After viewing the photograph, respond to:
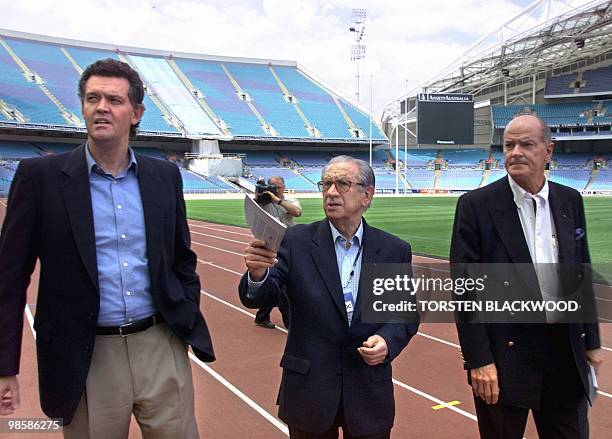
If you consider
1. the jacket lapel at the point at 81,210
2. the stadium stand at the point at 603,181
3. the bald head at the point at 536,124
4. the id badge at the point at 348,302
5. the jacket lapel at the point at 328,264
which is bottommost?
the stadium stand at the point at 603,181

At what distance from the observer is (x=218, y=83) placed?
58.8m

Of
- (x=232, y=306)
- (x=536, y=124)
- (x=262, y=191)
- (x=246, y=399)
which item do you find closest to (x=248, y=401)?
(x=246, y=399)

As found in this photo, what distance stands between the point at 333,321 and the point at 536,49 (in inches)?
1938

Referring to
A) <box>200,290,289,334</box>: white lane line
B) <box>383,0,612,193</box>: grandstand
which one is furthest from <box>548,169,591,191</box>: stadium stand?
<box>200,290,289,334</box>: white lane line

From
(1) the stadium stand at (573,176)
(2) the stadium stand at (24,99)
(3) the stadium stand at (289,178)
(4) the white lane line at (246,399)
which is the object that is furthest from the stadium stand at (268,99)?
(4) the white lane line at (246,399)

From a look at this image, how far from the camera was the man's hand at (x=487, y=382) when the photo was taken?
238 centimetres

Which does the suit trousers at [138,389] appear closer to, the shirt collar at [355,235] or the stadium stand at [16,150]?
the shirt collar at [355,235]

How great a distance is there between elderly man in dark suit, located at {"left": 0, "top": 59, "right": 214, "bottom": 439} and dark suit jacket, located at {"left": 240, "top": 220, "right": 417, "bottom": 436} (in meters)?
0.46

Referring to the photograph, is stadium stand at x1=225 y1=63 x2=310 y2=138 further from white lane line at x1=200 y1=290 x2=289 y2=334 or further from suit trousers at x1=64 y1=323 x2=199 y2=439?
suit trousers at x1=64 y1=323 x2=199 y2=439

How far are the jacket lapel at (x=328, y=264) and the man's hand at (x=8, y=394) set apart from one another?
1348mm

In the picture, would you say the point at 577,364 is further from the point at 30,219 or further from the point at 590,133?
the point at 590,133

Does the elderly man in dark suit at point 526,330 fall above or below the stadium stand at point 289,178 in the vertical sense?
above

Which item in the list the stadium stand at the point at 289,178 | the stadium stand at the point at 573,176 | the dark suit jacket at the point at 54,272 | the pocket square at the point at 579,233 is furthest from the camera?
the stadium stand at the point at 573,176

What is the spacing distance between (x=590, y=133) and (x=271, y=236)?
59.2 meters
